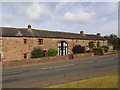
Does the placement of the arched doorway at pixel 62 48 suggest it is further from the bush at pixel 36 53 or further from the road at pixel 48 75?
the road at pixel 48 75

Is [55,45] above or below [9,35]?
below

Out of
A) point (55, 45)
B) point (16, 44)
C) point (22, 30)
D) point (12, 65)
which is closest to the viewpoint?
point (12, 65)

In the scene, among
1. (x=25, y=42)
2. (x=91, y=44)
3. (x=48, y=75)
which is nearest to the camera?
(x=48, y=75)

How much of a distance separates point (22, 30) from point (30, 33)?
2233mm

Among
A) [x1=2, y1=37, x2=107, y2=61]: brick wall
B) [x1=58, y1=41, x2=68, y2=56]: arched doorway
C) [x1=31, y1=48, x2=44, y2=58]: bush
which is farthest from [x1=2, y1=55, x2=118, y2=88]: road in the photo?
[x1=58, y1=41, x2=68, y2=56]: arched doorway

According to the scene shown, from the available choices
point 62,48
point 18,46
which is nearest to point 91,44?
point 62,48

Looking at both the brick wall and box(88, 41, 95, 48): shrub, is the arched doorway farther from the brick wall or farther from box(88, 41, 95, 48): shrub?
box(88, 41, 95, 48): shrub

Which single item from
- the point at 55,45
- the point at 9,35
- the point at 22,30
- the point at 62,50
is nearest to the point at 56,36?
the point at 55,45

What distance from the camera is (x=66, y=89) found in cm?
601

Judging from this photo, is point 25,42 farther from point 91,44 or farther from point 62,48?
point 91,44

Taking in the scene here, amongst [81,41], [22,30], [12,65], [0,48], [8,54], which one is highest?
[22,30]

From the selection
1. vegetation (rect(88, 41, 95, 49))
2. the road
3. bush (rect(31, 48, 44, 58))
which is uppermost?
vegetation (rect(88, 41, 95, 49))

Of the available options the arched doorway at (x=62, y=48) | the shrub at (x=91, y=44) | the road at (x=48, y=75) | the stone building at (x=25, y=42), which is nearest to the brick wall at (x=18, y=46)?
the stone building at (x=25, y=42)

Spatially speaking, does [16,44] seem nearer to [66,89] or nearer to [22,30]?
[22,30]
